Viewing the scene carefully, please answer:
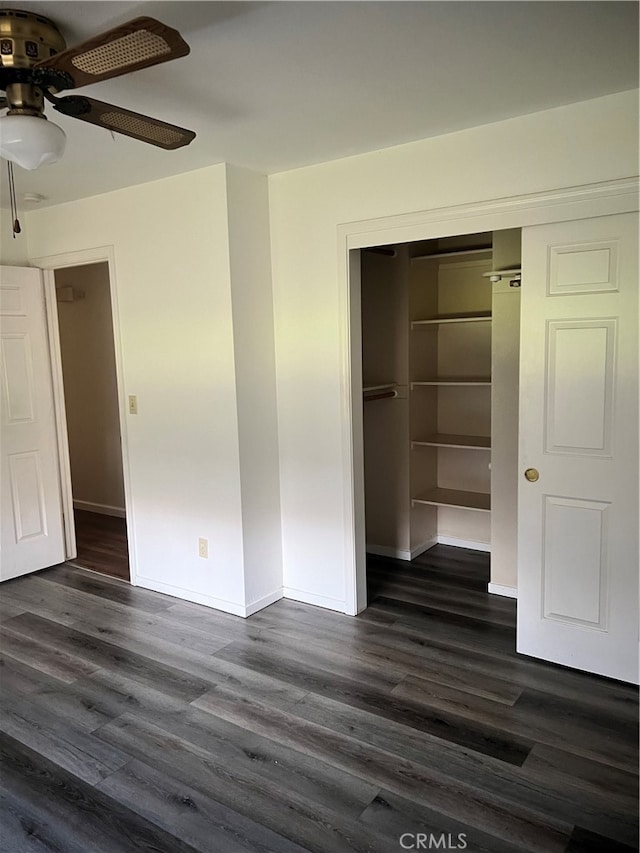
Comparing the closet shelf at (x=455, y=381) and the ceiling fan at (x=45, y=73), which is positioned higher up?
the ceiling fan at (x=45, y=73)

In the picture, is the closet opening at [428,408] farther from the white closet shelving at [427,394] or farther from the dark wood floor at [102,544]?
the dark wood floor at [102,544]

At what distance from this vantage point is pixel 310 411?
3553 millimetres

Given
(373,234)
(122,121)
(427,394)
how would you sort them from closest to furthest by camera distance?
(122,121), (373,234), (427,394)

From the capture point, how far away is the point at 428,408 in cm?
465

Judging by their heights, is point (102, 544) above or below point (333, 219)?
below

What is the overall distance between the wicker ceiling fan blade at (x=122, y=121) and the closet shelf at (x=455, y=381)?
8.39 feet

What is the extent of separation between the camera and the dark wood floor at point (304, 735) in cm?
203

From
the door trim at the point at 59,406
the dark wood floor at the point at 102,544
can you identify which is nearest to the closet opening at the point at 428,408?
the dark wood floor at the point at 102,544

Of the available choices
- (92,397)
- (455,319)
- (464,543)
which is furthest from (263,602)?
(92,397)

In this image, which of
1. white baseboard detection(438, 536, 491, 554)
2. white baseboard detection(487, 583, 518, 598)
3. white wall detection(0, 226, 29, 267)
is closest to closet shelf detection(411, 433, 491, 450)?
white baseboard detection(438, 536, 491, 554)

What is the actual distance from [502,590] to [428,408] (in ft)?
4.76

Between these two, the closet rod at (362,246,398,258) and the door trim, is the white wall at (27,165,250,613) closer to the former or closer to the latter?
the door trim

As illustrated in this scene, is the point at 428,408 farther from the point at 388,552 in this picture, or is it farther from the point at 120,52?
the point at 120,52

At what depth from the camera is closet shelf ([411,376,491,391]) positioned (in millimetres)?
4258
